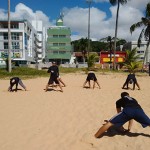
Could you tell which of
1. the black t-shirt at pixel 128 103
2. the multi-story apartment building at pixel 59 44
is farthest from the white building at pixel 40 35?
the black t-shirt at pixel 128 103

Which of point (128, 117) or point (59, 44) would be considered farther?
point (59, 44)

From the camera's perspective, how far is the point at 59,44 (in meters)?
82.1

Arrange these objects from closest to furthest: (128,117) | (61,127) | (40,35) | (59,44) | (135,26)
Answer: (128,117) < (61,127) < (135,26) < (59,44) < (40,35)

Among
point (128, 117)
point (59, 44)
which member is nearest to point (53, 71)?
point (128, 117)

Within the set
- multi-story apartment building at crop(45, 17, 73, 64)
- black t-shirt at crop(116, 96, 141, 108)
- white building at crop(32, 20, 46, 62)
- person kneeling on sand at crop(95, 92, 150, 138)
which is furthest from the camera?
white building at crop(32, 20, 46, 62)

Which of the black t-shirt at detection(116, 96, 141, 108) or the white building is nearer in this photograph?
the black t-shirt at detection(116, 96, 141, 108)

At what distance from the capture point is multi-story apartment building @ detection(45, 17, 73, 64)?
8150cm

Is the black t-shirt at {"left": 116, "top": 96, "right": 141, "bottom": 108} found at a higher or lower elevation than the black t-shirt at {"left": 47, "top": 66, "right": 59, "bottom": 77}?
lower

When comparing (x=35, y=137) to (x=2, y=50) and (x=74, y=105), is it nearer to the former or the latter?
(x=74, y=105)

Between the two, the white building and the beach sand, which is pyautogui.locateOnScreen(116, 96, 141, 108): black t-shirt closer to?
the beach sand

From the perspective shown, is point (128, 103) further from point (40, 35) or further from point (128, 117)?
point (40, 35)

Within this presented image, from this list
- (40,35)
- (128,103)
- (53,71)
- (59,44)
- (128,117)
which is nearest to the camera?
(128,117)

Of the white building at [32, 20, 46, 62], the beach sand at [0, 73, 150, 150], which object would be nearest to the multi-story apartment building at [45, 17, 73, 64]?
the white building at [32, 20, 46, 62]

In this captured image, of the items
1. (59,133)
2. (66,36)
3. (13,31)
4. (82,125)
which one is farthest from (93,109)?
(66,36)
